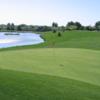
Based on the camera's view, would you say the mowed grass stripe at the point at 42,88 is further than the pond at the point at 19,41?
No

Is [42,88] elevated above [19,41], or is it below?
above

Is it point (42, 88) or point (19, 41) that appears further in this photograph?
point (19, 41)

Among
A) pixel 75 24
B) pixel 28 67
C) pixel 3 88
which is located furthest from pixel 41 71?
pixel 75 24

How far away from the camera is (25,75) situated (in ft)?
23.2

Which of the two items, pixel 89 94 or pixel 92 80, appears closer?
pixel 89 94

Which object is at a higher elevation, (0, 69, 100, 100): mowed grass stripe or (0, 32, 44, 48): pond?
(0, 69, 100, 100): mowed grass stripe

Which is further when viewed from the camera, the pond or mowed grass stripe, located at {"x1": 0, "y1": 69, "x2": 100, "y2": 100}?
the pond

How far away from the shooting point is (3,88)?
5.62m

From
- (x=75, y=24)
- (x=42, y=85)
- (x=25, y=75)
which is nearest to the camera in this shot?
(x=42, y=85)

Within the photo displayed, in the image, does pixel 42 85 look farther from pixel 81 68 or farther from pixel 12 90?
pixel 81 68

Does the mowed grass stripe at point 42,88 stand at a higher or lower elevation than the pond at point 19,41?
higher

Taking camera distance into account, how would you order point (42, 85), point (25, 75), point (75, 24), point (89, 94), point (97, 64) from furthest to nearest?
point (75, 24) → point (97, 64) → point (25, 75) → point (42, 85) → point (89, 94)

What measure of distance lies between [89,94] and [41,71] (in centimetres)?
247

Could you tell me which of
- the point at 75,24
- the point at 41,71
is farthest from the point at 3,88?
the point at 75,24
